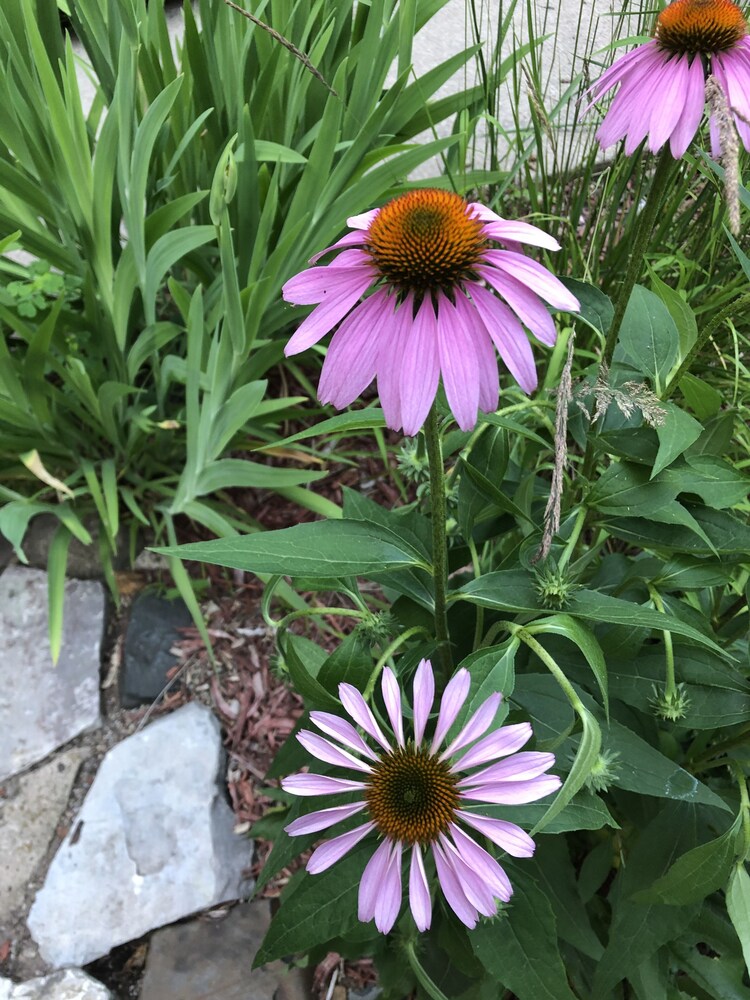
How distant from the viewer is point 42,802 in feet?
3.39

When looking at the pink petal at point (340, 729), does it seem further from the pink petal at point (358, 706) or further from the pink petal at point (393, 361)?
the pink petal at point (393, 361)

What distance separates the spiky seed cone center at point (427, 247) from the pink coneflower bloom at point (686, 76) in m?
0.19

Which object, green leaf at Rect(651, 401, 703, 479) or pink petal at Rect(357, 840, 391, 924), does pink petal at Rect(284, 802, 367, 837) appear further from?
green leaf at Rect(651, 401, 703, 479)

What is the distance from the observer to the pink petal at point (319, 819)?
1.68 feet

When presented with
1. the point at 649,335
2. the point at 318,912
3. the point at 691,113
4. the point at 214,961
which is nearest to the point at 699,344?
the point at 649,335

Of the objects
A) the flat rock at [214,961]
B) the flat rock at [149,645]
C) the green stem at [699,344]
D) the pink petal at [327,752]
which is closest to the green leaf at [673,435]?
the green stem at [699,344]

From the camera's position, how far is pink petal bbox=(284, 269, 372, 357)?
1.39ft

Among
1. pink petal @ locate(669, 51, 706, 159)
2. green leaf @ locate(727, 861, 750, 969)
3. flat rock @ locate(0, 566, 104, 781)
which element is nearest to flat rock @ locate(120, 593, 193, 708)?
flat rock @ locate(0, 566, 104, 781)

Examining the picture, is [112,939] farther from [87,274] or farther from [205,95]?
[205,95]

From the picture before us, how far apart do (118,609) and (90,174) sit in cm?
64

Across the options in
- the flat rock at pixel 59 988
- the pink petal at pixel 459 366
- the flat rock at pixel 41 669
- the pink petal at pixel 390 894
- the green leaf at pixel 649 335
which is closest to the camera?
the pink petal at pixel 459 366

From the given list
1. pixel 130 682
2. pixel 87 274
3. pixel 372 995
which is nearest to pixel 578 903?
pixel 372 995

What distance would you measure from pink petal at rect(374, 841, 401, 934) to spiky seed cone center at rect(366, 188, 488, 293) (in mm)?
368

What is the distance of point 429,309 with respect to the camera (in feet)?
1.34
